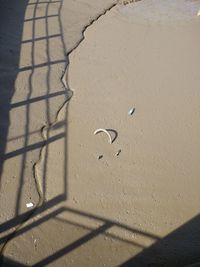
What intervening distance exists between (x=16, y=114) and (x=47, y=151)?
117cm

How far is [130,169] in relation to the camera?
275 inches

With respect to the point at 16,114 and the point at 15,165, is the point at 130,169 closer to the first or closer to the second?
the point at 15,165

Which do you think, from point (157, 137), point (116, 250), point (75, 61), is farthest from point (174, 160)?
point (75, 61)

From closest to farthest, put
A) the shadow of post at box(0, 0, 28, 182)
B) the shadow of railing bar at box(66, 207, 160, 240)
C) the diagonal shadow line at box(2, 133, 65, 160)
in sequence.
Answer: the shadow of railing bar at box(66, 207, 160, 240)
the diagonal shadow line at box(2, 133, 65, 160)
the shadow of post at box(0, 0, 28, 182)

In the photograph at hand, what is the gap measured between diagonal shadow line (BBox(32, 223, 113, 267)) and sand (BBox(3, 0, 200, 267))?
0.01 meters

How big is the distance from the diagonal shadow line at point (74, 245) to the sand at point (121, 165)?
0.01 metres

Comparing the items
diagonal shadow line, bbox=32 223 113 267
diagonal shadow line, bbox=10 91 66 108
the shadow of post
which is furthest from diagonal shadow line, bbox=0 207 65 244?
diagonal shadow line, bbox=10 91 66 108

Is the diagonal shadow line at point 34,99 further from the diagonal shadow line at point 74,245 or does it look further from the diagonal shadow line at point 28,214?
the diagonal shadow line at point 74,245

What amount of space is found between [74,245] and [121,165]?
183 centimetres

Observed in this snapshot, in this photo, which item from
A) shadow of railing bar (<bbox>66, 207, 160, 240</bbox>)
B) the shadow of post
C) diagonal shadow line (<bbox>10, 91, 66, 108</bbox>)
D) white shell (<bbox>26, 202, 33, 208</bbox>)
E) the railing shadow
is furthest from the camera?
diagonal shadow line (<bbox>10, 91, 66, 108</bbox>)

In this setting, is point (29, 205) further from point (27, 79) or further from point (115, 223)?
point (27, 79)

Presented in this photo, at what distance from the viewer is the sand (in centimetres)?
578

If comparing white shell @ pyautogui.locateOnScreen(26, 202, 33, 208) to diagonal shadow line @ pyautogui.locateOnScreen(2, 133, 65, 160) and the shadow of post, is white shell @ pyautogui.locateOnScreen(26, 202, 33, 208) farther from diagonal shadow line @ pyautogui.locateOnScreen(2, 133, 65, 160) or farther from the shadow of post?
diagonal shadow line @ pyautogui.locateOnScreen(2, 133, 65, 160)

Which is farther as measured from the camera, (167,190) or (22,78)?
(22,78)
